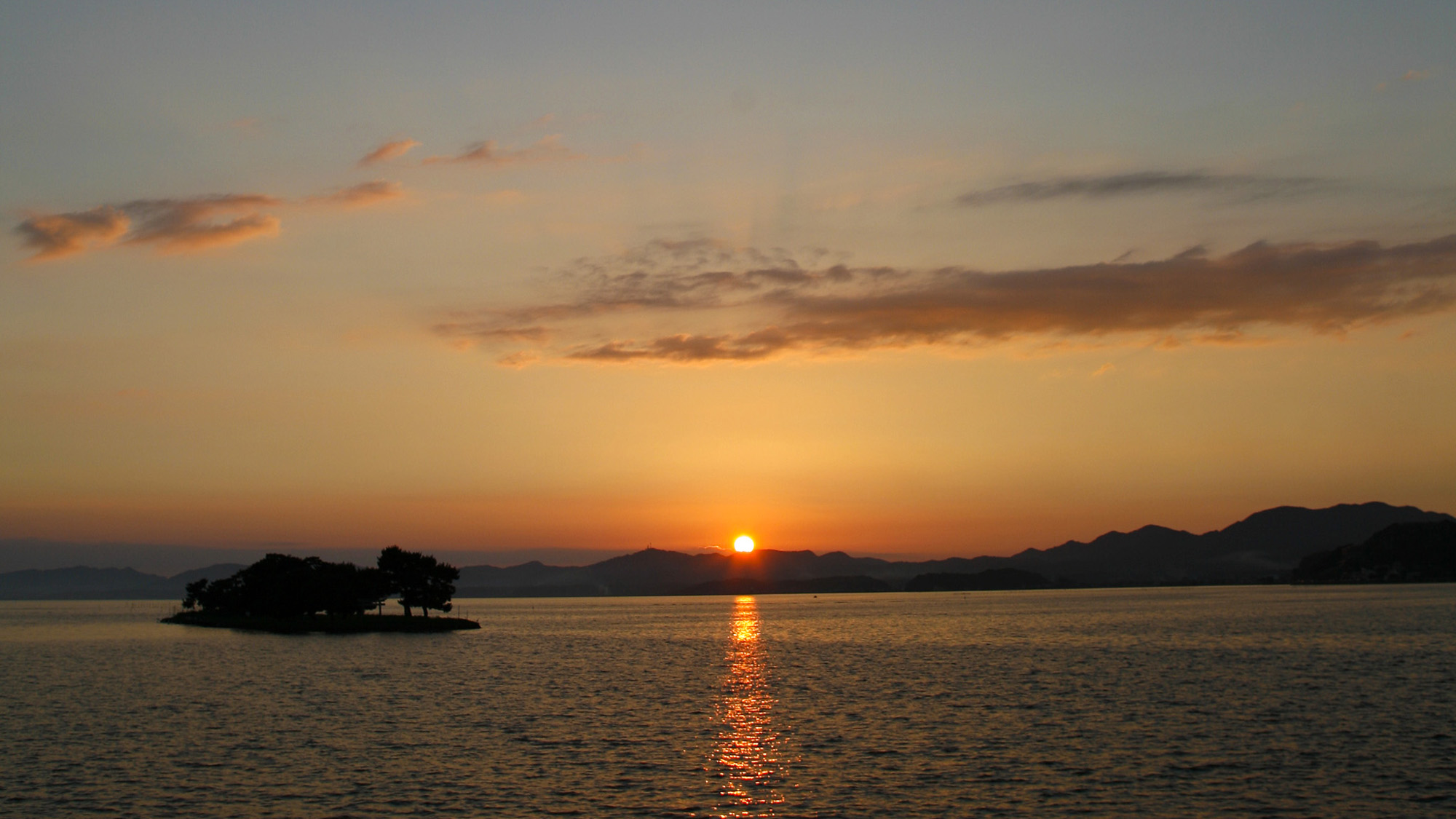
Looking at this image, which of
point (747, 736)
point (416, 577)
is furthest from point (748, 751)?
point (416, 577)

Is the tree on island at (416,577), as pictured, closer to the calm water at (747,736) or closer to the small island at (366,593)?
the small island at (366,593)

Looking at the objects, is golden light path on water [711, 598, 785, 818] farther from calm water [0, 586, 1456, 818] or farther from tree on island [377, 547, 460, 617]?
tree on island [377, 547, 460, 617]

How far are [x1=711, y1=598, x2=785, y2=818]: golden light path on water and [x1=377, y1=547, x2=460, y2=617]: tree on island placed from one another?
105m

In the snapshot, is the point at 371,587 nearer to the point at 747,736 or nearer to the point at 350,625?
the point at 350,625

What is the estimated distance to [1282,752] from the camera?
56.8 metres

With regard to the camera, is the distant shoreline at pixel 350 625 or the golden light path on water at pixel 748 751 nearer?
the golden light path on water at pixel 748 751

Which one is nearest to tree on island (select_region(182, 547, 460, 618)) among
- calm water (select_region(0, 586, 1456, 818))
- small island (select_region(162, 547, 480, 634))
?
small island (select_region(162, 547, 480, 634))

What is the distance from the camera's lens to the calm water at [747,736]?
4697cm

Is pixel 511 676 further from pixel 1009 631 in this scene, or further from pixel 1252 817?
pixel 1009 631

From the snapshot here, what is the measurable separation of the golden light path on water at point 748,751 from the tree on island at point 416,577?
10510cm

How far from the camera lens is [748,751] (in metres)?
59.6

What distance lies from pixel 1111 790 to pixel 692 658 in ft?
304

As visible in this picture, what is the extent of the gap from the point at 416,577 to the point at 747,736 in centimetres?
14157

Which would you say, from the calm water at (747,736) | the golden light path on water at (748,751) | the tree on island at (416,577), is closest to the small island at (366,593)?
the tree on island at (416,577)
